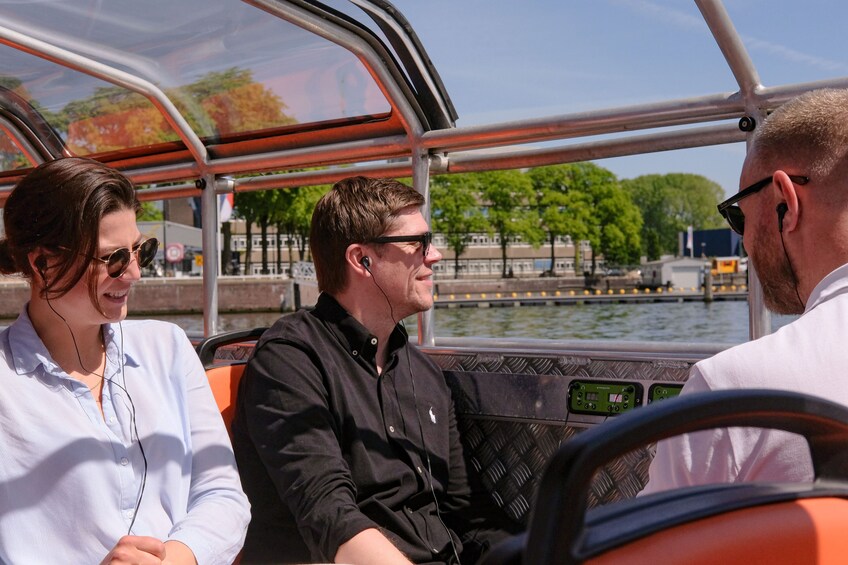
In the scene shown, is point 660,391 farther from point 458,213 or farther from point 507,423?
point 458,213

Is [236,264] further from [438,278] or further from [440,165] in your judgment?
[440,165]

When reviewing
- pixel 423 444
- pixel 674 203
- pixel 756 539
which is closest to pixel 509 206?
pixel 674 203

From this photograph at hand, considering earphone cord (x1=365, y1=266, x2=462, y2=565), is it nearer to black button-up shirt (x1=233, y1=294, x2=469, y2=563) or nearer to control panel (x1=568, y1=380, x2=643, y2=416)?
black button-up shirt (x1=233, y1=294, x2=469, y2=563)

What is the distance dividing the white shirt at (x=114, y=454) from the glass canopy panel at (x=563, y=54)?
1248 millimetres

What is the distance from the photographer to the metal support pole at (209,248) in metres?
4.11

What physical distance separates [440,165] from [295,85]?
897 millimetres

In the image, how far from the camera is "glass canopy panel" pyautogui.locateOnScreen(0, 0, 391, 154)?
366cm

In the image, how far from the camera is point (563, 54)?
4.20 m

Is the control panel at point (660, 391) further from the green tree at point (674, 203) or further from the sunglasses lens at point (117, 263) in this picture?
the green tree at point (674, 203)

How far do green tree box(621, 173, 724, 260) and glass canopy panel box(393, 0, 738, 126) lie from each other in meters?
83.6

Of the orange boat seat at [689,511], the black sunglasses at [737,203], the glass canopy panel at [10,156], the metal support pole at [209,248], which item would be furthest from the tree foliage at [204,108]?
the orange boat seat at [689,511]

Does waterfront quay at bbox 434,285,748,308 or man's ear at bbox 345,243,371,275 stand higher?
man's ear at bbox 345,243,371,275

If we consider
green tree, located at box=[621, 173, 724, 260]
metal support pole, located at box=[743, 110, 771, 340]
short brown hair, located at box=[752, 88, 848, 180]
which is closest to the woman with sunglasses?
short brown hair, located at box=[752, 88, 848, 180]

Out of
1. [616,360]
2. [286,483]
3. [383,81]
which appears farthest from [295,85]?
[286,483]
